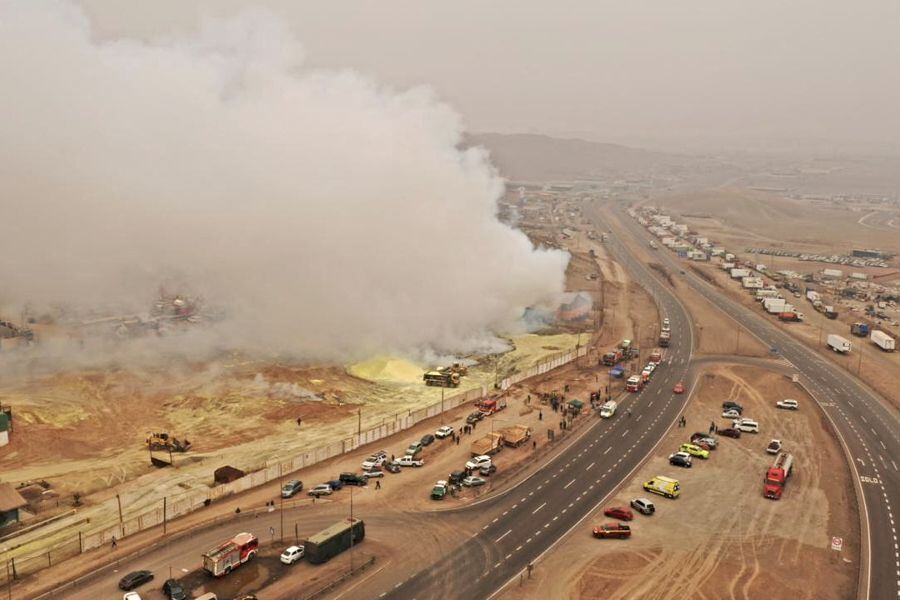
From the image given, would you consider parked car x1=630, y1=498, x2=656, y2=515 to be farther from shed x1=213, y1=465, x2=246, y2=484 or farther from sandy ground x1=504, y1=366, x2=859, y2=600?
shed x1=213, y1=465, x2=246, y2=484

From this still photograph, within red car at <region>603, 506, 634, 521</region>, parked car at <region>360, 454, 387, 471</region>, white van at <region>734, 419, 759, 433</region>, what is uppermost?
red car at <region>603, 506, 634, 521</region>

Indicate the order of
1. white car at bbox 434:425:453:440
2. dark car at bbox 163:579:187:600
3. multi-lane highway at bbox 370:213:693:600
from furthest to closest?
1. white car at bbox 434:425:453:440
2. multi-lane highway at bbox 370:213:693:600
3. dark car at bbox 163:579:187:600

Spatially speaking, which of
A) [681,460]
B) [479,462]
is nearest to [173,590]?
[479,462]

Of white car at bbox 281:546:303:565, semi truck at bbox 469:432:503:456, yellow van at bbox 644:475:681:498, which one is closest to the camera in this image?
white car at bbox 281:546:303:565

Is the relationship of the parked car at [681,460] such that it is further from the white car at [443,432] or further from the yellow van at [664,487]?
the white car at [443,432]

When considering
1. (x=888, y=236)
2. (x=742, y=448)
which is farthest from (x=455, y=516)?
(x=888, y=236)

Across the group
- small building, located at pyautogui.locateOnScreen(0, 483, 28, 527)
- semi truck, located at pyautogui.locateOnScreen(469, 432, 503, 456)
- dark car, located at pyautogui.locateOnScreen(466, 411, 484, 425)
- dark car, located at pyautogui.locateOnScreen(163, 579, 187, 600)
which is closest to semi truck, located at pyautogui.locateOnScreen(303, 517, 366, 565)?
dark car, located at pyautogui.locateOnScreen(163, 579, 187, 600)
